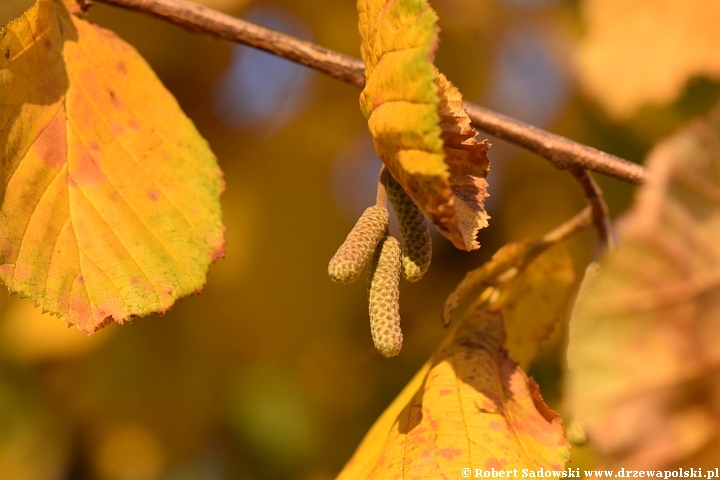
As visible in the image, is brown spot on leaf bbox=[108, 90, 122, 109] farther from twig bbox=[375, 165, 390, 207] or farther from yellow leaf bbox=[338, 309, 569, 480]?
yellow leaf bbox=[338, 309, 569, 480]

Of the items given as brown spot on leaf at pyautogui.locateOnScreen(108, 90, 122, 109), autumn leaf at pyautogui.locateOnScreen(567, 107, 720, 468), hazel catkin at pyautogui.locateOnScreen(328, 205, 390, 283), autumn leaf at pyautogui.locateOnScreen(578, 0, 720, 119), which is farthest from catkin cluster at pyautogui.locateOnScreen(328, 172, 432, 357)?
autumn leaf at pyautogui.locateOnScreen(578, 0, 720, 119)

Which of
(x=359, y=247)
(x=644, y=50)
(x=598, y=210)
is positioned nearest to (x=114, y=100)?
(x=359, y=247)

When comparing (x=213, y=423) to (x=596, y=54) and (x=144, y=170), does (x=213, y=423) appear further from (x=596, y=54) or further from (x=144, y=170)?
(x=596, y=54)

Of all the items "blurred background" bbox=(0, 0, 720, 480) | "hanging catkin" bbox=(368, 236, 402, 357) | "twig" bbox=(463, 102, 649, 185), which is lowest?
"blurred background" bbox=(0, 0, 720, 480)

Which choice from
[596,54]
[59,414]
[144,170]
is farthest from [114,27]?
[596,54]

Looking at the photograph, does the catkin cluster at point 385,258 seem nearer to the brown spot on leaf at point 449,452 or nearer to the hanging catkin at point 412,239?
the hanging catkin at point 412,239

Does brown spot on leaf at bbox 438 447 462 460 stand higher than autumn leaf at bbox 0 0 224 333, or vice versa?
autumn leaf at bbox 0 0 224 333

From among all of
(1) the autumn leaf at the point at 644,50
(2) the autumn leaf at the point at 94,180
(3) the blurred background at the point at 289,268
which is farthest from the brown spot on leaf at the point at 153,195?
(1) the autumn leaf at the point at 644,50

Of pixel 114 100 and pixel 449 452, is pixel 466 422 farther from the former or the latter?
pixel 114 100
